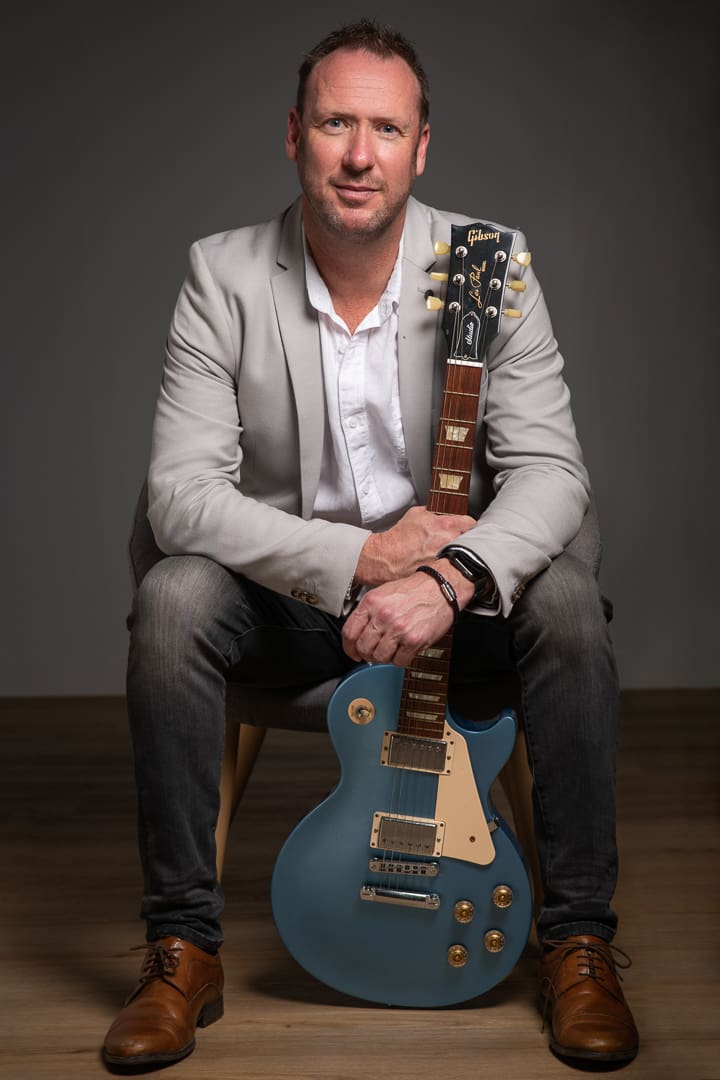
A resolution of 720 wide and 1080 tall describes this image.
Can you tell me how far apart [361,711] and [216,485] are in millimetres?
402

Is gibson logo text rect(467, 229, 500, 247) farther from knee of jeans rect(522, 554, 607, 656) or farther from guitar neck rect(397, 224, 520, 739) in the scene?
knee of jeans rect(522, 554, 607, 656)

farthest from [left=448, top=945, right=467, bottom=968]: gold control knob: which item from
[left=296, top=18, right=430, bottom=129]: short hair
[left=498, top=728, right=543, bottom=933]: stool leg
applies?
[left=296, top=18, right=430, bottom=129]: short hair

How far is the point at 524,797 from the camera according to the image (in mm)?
2062

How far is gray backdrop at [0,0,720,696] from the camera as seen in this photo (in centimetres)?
356

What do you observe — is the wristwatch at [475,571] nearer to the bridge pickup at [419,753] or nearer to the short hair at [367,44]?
the bridge pickup at [419,753]

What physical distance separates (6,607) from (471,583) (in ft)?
7.64

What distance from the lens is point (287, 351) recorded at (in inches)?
80.0

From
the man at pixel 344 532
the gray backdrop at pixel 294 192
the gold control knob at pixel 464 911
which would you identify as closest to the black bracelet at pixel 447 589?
the man at pixel 344 532

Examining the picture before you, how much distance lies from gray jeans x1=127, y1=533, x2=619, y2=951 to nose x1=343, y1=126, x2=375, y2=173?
0.68 m

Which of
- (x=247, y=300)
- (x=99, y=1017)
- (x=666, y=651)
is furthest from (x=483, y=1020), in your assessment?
(x=666, y=651)

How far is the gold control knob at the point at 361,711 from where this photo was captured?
1815 mm

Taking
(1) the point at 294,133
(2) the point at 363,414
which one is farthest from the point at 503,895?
(1) the point at 294,133

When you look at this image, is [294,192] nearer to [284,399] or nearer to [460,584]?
[284,399]

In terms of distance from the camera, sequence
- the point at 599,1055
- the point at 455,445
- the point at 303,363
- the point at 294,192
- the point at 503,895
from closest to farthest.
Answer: the point at 599,1055 → the point at 503,895 → the point at 455,445 → the point at 303,363 → the point at 294,192
